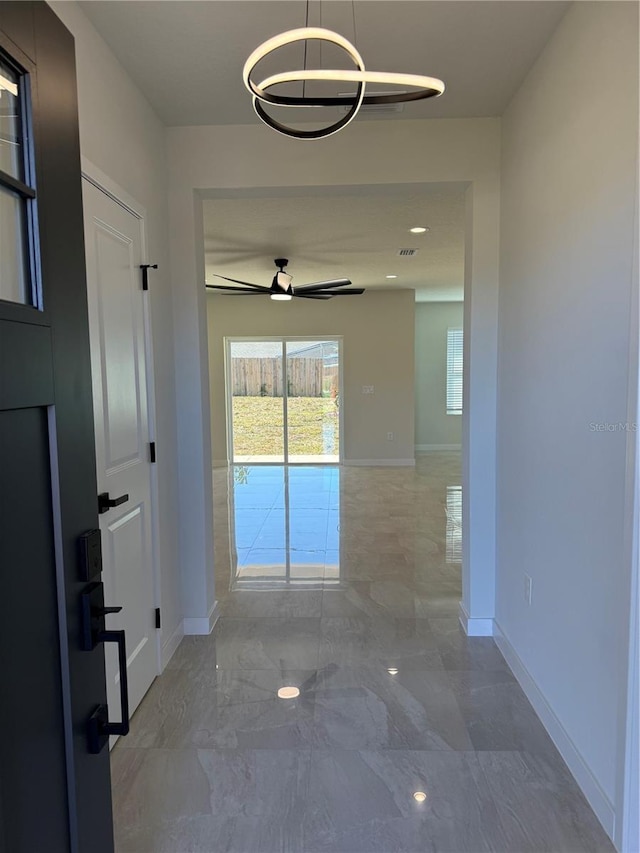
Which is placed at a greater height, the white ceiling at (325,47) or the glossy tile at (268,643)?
the white ceiling at (325,47)

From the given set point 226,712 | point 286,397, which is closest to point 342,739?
point 226,712

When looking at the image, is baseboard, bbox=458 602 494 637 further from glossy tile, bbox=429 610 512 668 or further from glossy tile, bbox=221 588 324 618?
glossy tile, bbox=221 588 324 618

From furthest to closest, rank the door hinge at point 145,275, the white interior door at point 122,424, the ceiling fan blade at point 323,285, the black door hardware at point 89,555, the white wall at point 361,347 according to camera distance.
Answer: the white wall at point 361,347 < the ceiling fan blade at point 323,285 < the door hinge at point 145,275 < the white interior door at point 122,424 < the black door hardware at point 89,555

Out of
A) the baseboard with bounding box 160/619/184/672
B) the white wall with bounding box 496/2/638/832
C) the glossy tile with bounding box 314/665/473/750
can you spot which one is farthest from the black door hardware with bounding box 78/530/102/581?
the baseboard with bounding box 160/619/184/672

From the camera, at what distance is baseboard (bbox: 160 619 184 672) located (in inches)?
101

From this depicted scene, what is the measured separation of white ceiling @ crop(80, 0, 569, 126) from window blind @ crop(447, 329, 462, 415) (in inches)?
278

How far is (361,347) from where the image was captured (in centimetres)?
807

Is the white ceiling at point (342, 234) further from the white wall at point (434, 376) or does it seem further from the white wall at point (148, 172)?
the white wall at point (434, 376)

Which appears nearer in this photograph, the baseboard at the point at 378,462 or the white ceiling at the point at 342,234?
the white ceiling at the point at 342,234

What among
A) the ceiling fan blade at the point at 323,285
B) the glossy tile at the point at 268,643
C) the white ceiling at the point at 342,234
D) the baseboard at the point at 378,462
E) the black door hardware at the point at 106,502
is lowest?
the glossy tile at the point at 268,643

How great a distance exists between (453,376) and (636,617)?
326 inches

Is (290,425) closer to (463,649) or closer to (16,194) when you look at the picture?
(463,649)

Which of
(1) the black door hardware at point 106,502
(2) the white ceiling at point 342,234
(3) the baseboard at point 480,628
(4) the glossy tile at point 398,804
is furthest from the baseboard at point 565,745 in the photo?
(2) the white ceiling at point 342,234

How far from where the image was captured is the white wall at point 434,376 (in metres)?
9.34
